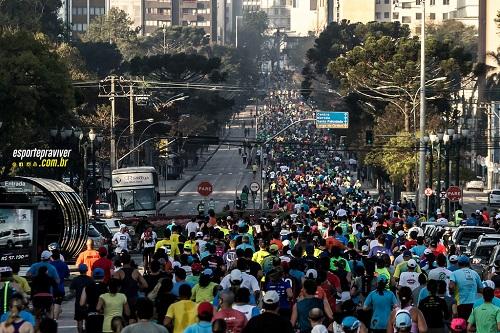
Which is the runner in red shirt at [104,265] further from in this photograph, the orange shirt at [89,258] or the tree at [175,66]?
the tree at [175,66]

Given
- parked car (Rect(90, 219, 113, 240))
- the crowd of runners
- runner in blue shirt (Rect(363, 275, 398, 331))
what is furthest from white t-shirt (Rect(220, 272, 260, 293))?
parked car (Rect(90, 219, 113, 240))

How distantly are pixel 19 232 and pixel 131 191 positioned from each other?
3263 centimetres

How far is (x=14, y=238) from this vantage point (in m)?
36.4

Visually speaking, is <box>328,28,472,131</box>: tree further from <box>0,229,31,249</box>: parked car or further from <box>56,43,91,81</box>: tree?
<box>0,229,31,249</box>: parked car

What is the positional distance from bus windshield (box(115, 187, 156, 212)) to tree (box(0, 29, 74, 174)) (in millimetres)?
6699

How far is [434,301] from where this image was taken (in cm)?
1914

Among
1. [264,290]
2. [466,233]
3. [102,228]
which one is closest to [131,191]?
[102,228]

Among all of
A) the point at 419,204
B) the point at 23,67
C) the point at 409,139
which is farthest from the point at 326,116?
the point at 23,67

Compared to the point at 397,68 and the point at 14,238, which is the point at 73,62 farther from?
the point at 14,238

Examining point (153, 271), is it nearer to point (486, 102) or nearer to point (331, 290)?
point (331, 290)

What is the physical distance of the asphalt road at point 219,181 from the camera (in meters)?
90.4

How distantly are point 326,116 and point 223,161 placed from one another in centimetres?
5266

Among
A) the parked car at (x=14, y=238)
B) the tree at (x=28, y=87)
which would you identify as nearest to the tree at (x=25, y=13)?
the tree at (x=28, y=87)

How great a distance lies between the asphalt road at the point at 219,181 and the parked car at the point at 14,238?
105ft
